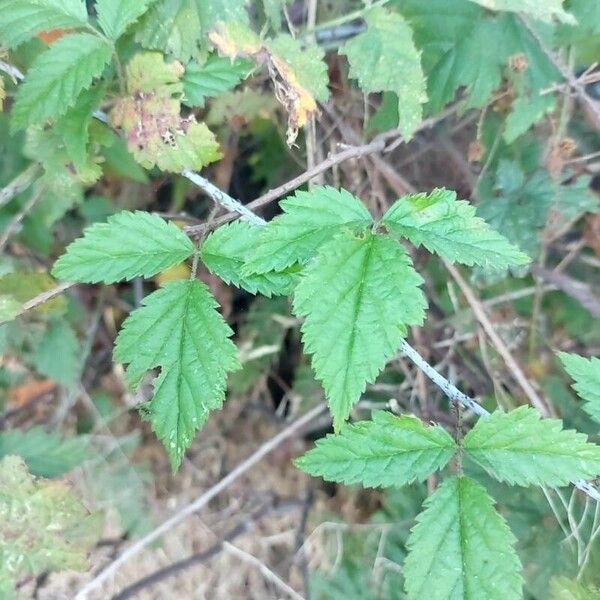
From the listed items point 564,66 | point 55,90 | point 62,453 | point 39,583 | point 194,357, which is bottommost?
point 39,583

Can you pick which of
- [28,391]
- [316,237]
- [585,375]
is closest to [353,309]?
[316,237]

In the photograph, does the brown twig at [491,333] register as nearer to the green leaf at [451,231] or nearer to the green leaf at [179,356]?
the green leaf at [451,231]

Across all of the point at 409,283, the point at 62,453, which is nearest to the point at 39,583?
the point at 62,453

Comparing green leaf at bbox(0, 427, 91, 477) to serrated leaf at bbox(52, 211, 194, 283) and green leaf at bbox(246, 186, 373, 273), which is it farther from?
green leaf at bbox(246, 186, 373, 273)

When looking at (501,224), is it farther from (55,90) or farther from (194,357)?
(55,90)

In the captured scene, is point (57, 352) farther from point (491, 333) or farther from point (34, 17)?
point (491, 333)

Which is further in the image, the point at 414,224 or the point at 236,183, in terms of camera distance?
the point at 236,183

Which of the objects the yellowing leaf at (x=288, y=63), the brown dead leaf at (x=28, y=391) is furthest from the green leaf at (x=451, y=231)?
the brown dead leaf at (x=28, y=391)
